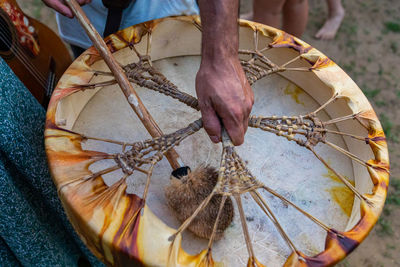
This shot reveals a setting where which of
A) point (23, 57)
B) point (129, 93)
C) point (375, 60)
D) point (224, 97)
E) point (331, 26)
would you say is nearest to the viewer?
point (224, 97)

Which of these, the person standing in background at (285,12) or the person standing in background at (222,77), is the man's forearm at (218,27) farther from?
the person standing in background at (285,12)

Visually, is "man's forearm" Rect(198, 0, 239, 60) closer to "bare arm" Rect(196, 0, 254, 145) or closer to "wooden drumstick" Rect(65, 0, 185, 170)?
"bare arm" Rect(196, 0, 254, 145)

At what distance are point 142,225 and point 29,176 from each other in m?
0.41

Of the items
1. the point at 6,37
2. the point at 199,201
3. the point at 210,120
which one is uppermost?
the point at 6,37

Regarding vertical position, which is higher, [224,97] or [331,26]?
[224,97]

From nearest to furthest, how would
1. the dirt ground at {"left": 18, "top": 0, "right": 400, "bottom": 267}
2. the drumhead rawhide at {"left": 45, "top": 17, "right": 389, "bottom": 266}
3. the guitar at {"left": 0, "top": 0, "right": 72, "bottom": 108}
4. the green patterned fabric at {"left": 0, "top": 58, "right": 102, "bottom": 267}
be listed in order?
the drumhead rawhide at {"left": 45, "top": 17, "right": 389, "bottom": 266}
the green patterned fabric at {"left": 0, "top": 58, "right": 102, "bottom": 267}
the guitar at {"left": 0, "top": 0, "right": 72, "bottom": 108}
the dirt ground at {"left": 18, "top": 0, "right": 400, "bottom": 267}

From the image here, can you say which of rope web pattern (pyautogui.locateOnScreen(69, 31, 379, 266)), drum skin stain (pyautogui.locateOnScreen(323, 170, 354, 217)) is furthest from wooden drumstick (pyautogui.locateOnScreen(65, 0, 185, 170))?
drum skin stain (pyautogui.locateOnScreen(323, 170, 354, 217))

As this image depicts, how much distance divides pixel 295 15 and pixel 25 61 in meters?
1.36

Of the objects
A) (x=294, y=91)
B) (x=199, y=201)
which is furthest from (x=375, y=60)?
(x=199, y=201)

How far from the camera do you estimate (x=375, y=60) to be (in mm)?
2197

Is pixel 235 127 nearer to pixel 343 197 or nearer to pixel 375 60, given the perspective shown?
pixel 343 197

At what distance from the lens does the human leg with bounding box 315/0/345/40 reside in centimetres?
230

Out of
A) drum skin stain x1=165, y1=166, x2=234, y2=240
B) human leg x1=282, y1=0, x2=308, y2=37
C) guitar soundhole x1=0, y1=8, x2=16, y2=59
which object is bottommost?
human leg x1=282, y1=0, x2=308, y2=37

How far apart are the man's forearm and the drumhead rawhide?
0.52ft
